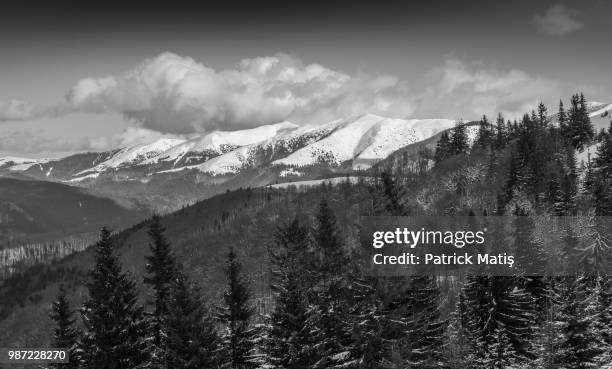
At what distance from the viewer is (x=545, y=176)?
154m

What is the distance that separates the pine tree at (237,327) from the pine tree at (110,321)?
666 cm

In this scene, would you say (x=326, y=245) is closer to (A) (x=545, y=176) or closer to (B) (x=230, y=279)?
(B) (x=230, y=279)

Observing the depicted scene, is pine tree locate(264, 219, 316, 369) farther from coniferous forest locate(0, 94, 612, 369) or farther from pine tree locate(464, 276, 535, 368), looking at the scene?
pine tree locate(464, 276, 535, 368)

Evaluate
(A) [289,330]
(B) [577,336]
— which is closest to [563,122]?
(B) [577,336]

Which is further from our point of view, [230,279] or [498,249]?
[498,249]

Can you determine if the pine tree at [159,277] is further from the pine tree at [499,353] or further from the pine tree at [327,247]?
the pine tree at [499,353]

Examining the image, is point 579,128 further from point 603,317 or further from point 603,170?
point 603,317

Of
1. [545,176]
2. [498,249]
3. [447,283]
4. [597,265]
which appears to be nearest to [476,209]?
[545,176]

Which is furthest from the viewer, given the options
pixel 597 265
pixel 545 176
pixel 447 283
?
pixel 545 176

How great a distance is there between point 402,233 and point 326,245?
364 inches

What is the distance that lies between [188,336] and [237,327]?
7880mm

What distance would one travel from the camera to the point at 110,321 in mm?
34562

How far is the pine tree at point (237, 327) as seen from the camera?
133 feet

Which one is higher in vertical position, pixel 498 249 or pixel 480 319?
pixel 498 249
